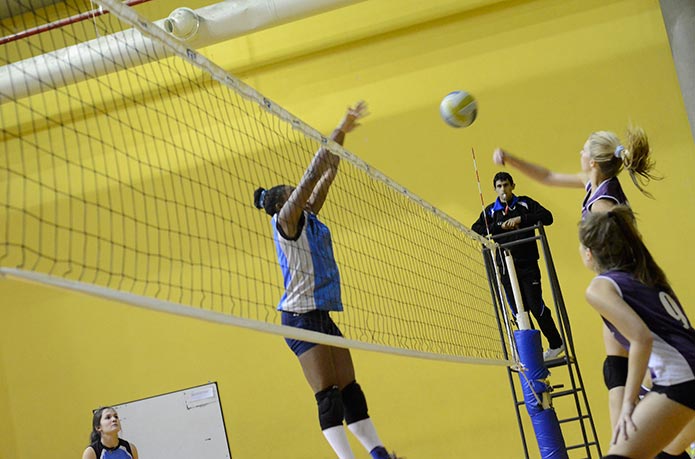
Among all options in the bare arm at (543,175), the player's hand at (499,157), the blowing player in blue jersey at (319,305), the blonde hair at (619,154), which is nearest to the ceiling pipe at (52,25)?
the blowing player in blue jersey at (319,305)

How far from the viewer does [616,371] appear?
4035 millimetres

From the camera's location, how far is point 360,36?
8617mm

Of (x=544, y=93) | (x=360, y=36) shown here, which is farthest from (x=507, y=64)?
(x=360, y=36)

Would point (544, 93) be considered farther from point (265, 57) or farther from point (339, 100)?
→ point (265, 57)

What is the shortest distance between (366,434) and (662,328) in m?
1.80

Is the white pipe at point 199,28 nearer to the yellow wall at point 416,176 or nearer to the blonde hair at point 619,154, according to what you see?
the yellow wall at point 416,176

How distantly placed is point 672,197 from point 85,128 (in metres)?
6.13

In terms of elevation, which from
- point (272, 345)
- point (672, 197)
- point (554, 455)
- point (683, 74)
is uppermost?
point (683, 74)

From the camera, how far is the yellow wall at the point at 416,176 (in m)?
7.97

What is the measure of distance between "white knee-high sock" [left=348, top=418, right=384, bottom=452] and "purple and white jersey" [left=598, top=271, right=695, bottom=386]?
1674mm

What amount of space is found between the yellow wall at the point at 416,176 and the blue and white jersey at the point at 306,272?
3.84 metres

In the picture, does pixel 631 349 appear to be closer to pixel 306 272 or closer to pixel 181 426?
pixel 306 272

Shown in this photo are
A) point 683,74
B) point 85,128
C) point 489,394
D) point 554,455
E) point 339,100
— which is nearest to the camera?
point 554,455

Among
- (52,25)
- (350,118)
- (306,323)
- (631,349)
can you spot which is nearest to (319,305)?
(306,323)
